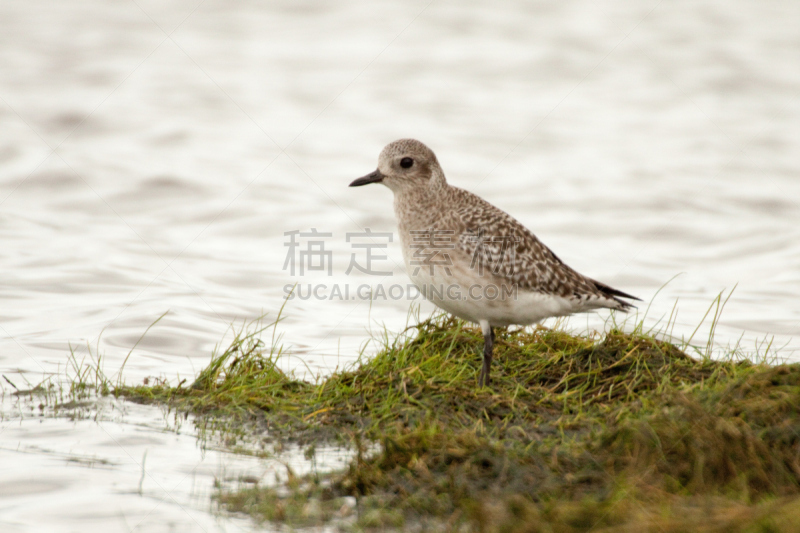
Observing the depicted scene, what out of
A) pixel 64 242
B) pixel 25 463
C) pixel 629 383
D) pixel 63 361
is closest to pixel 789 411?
pixel 629 383

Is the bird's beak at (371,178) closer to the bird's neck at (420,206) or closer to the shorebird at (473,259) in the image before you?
the shorebird at (473,259)

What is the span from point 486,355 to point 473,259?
89 centimetres

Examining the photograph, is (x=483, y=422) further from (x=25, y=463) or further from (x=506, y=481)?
(x=25, y=463)

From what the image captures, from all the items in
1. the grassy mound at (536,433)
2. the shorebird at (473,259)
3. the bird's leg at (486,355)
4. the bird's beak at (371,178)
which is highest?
the bird's beak at (371,178)

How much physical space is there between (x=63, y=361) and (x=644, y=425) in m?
6.46

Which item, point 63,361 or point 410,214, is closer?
point 410,214

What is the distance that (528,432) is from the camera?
642cm

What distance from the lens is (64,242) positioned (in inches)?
601

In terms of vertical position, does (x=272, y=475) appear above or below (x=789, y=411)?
below

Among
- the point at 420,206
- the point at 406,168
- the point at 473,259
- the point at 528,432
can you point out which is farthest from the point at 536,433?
the point at 406,168

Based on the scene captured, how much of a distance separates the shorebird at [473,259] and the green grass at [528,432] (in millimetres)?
423

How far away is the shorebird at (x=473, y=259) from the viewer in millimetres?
7730

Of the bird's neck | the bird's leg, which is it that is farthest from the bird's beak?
the bird's leg

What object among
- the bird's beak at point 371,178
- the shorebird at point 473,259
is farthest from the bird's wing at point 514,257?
the bird's beak at point 371,178
